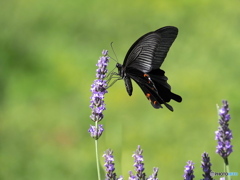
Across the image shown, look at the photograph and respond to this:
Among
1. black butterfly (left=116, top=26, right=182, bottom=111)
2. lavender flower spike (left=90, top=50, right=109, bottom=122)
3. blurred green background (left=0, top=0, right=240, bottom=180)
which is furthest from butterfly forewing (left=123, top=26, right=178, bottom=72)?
blurred green background (left=0, top=0, right=240, bottom=180)

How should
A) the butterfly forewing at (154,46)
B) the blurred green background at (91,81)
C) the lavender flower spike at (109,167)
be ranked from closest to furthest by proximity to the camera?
the lavender flower spike at (109,167)
the butterfly forewing at (154,46)
the blurred green background at (91,81)

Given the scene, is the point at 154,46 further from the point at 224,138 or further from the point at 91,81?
the point at 91,81

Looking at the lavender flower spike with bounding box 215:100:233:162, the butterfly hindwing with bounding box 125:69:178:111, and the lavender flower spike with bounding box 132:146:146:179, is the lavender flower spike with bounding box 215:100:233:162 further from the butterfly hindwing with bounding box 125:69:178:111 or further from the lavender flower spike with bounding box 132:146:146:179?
the butterfly hindwing with bounding box 125:69:178:111

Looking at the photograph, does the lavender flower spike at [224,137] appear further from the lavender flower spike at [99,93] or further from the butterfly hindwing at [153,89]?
the butterfly hindwing at [153,89]

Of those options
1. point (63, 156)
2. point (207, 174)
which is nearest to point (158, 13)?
point (63, 156)

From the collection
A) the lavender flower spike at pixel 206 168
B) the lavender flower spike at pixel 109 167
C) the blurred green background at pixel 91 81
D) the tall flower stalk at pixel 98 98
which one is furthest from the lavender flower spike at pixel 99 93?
the blurred green background at pixel 91 81

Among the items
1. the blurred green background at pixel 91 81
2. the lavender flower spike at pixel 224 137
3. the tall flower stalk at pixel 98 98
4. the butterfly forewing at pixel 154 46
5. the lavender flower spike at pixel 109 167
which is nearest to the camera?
the lavender flower spike at pixel 224 137

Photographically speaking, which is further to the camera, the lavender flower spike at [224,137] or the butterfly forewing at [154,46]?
the butterfly forewing at [154,46]

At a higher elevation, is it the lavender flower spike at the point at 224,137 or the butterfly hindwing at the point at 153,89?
the butterfly hindwing at the point at 153,89
